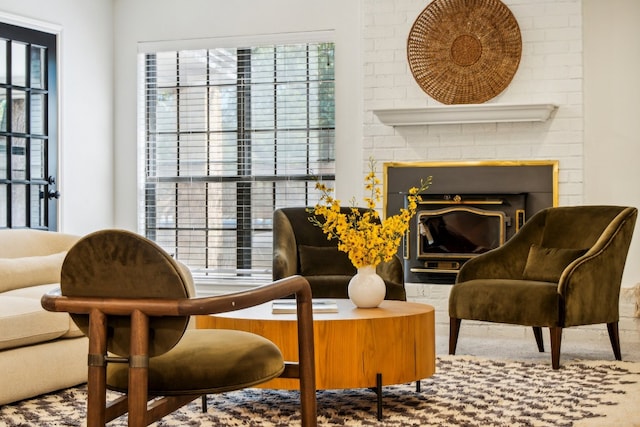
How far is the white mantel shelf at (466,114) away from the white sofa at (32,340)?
2662 millimetres

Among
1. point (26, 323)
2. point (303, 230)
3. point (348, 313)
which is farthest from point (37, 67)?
point (348, 313)

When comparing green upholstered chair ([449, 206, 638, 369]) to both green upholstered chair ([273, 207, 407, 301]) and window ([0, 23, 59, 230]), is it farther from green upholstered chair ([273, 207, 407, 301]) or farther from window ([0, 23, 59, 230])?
window ([0, 23, 59, 230])

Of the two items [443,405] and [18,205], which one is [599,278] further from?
[18,205]

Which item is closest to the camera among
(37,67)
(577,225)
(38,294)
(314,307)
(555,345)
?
(314,307)

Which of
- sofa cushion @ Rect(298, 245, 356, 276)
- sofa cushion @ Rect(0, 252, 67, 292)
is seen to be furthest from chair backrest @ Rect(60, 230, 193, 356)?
sofa cushion @ Rect(298, 245, 356, 276)

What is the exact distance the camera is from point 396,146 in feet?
20.2

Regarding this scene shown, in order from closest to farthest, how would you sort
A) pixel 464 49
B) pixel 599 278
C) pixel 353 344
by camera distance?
1. pixel 353 344
2. pixel 599 278
3. pixel 464 49

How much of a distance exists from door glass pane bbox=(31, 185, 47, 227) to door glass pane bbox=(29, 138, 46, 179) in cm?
10

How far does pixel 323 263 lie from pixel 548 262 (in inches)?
52.4

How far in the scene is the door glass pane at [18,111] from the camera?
6.02m

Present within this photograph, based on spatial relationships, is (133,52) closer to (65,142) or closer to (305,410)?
(65,142)

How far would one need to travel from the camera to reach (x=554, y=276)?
4.75 meters

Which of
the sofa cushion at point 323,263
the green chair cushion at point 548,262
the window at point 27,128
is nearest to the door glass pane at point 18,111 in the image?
the window at point 27,128

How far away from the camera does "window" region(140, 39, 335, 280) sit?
6578 mm
